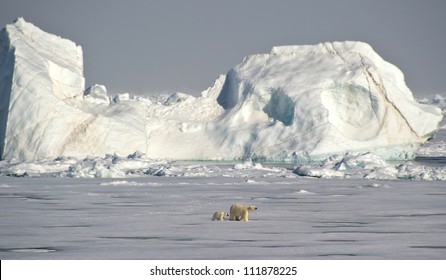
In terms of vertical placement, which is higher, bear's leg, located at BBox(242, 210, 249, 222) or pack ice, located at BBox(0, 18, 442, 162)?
pack ice, located at BBox(0, 18, 442, 162)


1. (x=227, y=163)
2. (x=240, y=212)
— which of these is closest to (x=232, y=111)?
(x=227, y=163)

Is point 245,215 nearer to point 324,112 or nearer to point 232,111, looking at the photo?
point 324,112

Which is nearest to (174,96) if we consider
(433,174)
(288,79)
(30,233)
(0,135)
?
(288,79)

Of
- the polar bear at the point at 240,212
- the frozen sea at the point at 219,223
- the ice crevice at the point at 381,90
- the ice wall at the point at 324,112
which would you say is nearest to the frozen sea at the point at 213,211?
the frozen sea at the point at 219,223

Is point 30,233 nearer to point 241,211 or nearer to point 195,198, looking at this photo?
point 241,211

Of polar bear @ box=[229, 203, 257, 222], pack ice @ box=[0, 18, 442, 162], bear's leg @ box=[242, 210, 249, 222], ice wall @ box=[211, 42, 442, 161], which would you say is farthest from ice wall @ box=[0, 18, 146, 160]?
bear's leg @ box=[242, 210, 249, 222]

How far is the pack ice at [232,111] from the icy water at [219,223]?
654 centimetres

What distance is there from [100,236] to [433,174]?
1249 cm

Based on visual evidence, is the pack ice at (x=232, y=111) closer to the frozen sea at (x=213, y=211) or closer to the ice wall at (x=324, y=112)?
the ice wall at (x=324, y=112)

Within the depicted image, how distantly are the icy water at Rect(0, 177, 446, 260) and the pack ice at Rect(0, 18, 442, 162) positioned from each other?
21.5 feet

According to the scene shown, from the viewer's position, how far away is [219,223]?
44.3 feet

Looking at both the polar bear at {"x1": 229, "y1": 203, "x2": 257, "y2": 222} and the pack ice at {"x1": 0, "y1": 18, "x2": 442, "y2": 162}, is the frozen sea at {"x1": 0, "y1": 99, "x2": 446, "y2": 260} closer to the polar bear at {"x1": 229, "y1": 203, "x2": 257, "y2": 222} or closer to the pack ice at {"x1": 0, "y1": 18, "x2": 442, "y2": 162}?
the polar bear at {"x1": 229, "y1": 203, "x2": 257, "y2": 222}

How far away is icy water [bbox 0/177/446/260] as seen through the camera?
10812 mm

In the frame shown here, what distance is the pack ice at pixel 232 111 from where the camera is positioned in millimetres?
27734
